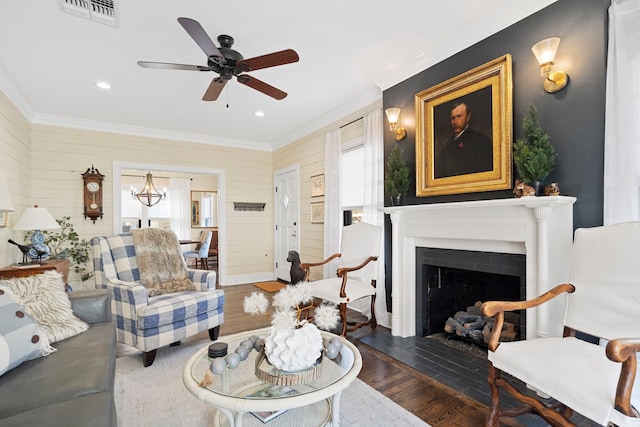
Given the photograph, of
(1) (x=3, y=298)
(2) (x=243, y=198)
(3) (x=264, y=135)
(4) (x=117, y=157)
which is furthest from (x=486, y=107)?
(4) (x=117, y=157)

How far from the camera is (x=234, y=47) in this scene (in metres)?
2.87

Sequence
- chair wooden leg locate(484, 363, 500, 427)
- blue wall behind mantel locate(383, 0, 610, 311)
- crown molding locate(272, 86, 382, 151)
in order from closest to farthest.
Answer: chair wooden leg locate(484, 363, 500, 427) < blue wall behind mantel locate(383, 0, 610, 311) < crown molding locate(272, 86, 382, 151)

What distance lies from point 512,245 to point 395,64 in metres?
2.05

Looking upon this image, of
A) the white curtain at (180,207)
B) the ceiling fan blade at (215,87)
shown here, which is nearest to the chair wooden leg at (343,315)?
the ceiling fan blade at (215,87)

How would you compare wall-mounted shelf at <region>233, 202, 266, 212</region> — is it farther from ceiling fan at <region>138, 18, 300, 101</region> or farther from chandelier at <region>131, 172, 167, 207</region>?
ceiling fan at <region>138, 18, 300, 101</region>

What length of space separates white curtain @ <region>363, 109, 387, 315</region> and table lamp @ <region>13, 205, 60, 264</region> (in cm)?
347

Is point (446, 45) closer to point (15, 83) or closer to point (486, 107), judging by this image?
point (486, 107)

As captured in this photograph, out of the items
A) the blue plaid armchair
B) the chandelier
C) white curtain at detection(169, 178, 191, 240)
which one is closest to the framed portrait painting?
the blue plaid armchair

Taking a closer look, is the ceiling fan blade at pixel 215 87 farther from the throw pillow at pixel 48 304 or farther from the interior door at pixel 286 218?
the interior door at pixel 286 218

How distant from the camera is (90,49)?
9.37 ft

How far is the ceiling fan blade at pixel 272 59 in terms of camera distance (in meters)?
2.30

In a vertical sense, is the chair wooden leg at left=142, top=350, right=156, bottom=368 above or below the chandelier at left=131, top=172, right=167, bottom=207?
below

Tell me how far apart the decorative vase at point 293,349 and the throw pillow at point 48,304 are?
1.27 metres

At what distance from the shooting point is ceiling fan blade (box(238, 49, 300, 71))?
230 cm
